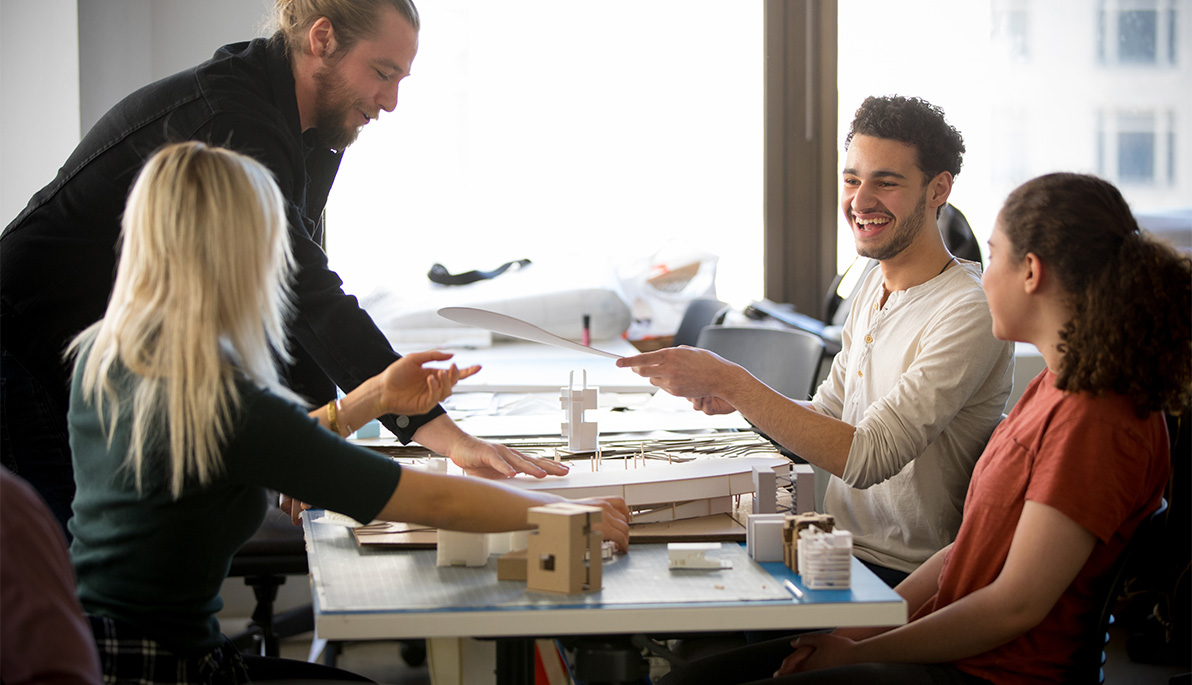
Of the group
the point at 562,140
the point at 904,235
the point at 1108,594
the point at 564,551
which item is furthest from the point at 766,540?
the point at 562,140

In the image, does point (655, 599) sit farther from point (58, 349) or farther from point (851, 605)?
point (58, 349)

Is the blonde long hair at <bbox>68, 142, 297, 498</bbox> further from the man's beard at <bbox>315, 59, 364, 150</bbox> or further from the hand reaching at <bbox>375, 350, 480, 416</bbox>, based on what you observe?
the man's beard at <bbox>315, 59, 364, 150</bbox>

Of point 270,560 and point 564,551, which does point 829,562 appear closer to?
point 564,551

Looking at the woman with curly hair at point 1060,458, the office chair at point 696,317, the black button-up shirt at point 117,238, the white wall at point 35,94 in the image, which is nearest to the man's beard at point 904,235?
the woman with curly hair at point 1060,458

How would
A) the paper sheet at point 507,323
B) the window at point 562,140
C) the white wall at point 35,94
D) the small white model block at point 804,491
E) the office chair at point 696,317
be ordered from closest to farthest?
the small white model block at point 804,491 < the paper sheet at point 507,323 < the white wall at point 35,94 < the office chair at point 696,317 < the window at point 562,140

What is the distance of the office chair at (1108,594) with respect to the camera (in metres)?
1.16


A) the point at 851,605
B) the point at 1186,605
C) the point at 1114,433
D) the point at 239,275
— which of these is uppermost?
the point at 239,275

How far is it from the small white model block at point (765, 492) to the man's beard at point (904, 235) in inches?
23.7

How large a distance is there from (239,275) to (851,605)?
0.74m

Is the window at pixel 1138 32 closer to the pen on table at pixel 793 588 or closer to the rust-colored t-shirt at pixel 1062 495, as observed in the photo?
the rust-colored t-shirt at pixel 1062 495

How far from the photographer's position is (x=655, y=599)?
103 centimetres

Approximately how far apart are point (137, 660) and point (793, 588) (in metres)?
0.71

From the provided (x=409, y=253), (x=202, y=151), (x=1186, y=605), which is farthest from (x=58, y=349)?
(x=1186, y=605)

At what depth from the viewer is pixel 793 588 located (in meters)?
1.07
